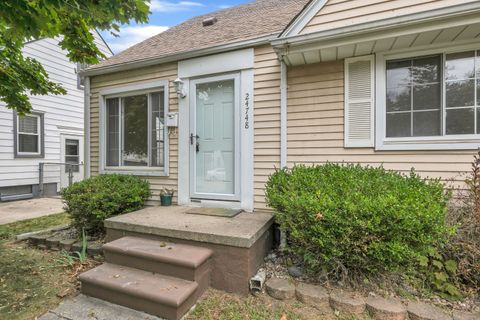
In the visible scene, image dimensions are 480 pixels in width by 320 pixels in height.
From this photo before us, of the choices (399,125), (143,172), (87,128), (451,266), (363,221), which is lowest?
(451,266)

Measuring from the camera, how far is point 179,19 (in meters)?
7.19

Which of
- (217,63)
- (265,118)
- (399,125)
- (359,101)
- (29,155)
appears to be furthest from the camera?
(29,155)

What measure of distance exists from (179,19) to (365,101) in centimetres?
589

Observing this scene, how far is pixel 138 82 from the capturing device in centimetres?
489

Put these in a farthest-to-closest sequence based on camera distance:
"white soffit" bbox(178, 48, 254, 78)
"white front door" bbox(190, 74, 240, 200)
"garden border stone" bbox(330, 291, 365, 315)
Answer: "white front door" bbox(190, 74, 240, 200), "white soffit" bbox(178, 48, 254, 78), "garden border stone" bbox(330, 291, 365, 315)

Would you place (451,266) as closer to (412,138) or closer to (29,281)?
(412,138)

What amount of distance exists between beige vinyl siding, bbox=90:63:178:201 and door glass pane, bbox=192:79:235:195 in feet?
1.48

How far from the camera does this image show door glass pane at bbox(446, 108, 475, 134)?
309 centimetres

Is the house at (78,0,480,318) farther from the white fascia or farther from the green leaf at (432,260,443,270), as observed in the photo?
the green leaf at (432,260,443,270)

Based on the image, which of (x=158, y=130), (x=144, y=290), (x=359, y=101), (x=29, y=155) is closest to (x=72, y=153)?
(x=29, y=155)

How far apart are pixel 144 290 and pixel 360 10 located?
13.0 ft

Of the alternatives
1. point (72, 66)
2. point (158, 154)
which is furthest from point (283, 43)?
point (72, 66)

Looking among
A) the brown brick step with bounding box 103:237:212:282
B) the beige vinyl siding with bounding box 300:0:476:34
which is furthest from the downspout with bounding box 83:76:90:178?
the beige vinyl siding with bounding box 300:0:476:34

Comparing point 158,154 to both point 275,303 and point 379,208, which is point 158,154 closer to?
point 275,303
